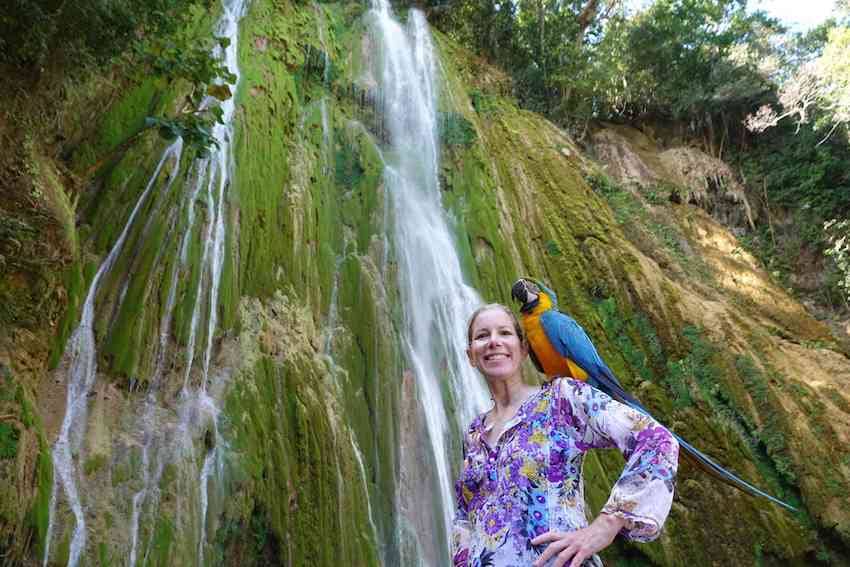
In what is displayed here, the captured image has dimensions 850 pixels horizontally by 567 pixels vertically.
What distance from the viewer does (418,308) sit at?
7.45 m

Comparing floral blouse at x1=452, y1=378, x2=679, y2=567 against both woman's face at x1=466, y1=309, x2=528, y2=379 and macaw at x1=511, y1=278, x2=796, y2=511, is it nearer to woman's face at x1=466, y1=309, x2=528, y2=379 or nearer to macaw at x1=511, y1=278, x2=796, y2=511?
woman's face at x1=466, y1=309, x2=528, y2=379

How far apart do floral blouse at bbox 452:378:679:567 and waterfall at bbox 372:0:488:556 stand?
4.37 m

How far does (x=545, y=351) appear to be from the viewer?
221 cm

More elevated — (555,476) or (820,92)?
(820,92)

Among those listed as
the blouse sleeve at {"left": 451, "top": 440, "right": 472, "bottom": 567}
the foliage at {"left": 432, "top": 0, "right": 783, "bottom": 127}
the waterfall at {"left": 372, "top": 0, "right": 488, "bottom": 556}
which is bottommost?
the blouse sleeve at {"left": 451, "top": 440, "right": 472, "bottom": 567}

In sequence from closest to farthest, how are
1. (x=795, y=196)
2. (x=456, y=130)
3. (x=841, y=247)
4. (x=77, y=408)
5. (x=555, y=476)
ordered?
(x=555, y=476) → (x=77, y=408) → (x=456, y=130) → (x=841, y=247) → (x=795, y=196)

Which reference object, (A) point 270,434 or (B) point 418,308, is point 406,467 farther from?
(B) point 418,308

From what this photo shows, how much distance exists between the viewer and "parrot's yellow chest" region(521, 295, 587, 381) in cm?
219

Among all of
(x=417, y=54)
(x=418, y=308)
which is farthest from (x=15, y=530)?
(x=417, y=54)

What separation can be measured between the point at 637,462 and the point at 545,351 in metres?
0.76

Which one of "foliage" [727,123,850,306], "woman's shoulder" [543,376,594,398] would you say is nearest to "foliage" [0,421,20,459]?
"woman's shoulder" [543,376,594,398]

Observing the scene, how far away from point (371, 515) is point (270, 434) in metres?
1.16

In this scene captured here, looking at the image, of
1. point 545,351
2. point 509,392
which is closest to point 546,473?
point 509,392

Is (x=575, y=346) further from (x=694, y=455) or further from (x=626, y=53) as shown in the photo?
(x=626, y=53)
